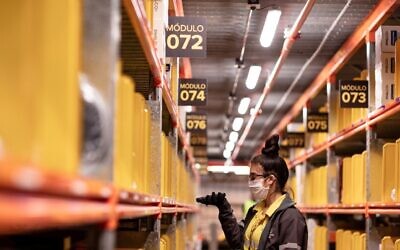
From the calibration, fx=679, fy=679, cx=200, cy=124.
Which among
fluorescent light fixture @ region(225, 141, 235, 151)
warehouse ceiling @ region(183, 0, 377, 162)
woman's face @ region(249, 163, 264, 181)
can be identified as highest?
warehouse ceiling @ region(183, 0, 377, 162)

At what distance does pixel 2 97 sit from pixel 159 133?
2.53 m

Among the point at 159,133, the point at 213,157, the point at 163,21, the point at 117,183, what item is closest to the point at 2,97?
the point at 117,183

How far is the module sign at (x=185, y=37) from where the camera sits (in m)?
5.35

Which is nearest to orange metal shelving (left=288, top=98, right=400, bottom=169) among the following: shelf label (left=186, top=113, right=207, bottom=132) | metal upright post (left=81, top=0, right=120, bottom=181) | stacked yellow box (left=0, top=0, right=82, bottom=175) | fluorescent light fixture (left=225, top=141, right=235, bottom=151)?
shelf label (left=186, top=113, right=207, bottom=132)

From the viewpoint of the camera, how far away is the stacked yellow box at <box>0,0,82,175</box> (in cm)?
142

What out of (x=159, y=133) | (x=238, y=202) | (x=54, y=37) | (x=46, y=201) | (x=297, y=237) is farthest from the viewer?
(x=238, y=202)

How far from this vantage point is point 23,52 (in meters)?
1.44

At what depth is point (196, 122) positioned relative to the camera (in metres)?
11.1

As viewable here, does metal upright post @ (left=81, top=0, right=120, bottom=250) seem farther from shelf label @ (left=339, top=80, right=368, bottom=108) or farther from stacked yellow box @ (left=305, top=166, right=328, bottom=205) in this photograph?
stacked yellow box @ (left=305, top=166, right=328, bottom=205)

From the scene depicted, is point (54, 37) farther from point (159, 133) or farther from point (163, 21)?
point (163, 21)

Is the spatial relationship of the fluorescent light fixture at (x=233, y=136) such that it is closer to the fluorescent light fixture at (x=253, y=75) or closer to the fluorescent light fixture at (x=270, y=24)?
the fluorescent light fixture at (x=253, y=75)

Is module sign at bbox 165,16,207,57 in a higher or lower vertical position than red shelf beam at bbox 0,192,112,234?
higher

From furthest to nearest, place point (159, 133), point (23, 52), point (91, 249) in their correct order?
point (159, 133) → point (91, 249) → point (23, 52)

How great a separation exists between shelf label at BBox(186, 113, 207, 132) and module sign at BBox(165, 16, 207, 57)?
17.6 ft
